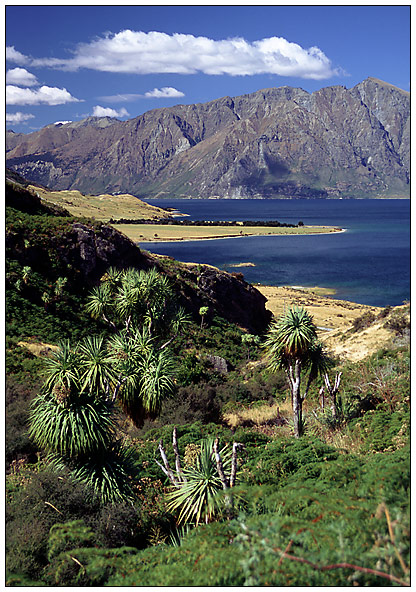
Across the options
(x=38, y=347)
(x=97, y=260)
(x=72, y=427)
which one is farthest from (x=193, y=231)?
(x=72, y=427)

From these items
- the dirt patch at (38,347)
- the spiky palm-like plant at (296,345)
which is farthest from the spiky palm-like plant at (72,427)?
the dirt patch at (38,347)

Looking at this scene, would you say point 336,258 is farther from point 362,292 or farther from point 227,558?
point 227,558

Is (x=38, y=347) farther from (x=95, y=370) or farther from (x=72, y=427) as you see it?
(x=72, y=427)

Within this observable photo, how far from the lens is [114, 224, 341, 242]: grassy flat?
496 ft

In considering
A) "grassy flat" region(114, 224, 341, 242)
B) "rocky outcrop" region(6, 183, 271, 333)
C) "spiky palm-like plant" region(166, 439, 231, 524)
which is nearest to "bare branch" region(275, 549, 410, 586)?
"spiky palm-like plant" region(166, 439, 231, 524)

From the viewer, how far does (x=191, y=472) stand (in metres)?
9.56

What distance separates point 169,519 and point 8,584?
5233 mm

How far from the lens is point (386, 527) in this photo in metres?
5.10

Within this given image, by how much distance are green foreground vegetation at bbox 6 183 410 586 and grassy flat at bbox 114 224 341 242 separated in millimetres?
123577

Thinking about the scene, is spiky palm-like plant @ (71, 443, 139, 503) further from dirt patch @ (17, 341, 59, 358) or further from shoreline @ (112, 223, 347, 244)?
shoreline @ (112, 223, 347, 244)

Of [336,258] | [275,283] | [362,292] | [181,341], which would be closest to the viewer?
[181,341]

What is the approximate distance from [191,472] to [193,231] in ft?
557

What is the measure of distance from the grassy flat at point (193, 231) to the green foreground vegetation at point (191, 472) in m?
124
